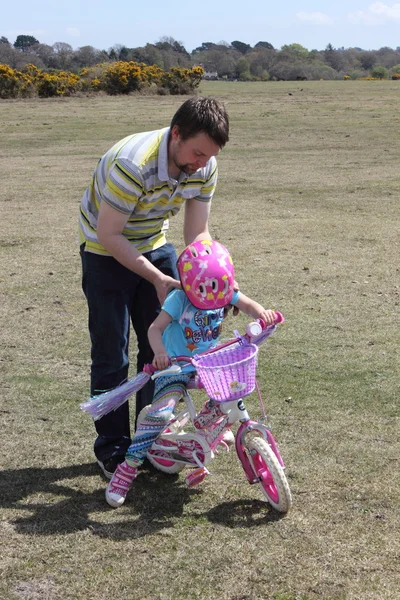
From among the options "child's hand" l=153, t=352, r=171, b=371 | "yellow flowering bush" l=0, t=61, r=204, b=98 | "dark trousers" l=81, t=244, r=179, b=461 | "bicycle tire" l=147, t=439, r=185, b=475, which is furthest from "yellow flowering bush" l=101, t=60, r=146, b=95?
"child's hand" l=153, t=352, r=171, b=371

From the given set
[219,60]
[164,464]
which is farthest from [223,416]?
[219,60]

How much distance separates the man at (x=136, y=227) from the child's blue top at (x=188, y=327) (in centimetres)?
9

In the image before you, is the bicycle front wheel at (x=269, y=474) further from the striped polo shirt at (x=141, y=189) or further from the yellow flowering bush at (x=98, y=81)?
the yellow flowering bush at (x=98, y=81)

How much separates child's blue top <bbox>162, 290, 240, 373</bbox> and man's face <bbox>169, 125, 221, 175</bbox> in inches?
23.0

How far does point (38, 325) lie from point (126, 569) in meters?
3.87

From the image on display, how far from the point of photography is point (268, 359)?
248 inches

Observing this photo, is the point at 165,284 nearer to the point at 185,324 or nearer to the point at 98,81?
the point at 185,324

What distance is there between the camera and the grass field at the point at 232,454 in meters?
3.51

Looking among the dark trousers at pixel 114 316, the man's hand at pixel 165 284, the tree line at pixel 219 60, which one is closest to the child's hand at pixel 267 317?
the man's hand at pixel 165 284

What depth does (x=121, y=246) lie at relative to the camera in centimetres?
393

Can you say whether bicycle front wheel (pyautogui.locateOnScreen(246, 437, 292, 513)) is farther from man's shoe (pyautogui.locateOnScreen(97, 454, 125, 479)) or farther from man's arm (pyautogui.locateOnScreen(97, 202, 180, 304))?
man's arm (pyautogui.locateOnScreen(97, 202, 180, 304))

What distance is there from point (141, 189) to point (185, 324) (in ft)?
2.15

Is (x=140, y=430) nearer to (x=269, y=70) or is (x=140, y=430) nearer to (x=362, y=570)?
(x=362, y=570)

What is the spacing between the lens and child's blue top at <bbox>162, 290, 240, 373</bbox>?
396 cm
